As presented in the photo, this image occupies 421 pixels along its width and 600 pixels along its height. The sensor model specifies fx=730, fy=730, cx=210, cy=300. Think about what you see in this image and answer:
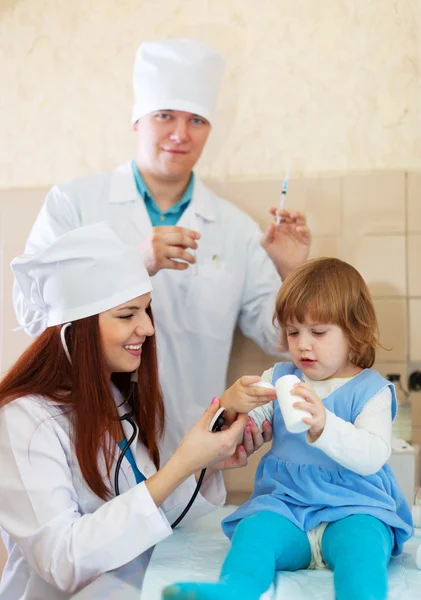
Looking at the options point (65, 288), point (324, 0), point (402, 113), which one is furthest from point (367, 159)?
point (65, 288)

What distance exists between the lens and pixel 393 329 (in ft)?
7.86

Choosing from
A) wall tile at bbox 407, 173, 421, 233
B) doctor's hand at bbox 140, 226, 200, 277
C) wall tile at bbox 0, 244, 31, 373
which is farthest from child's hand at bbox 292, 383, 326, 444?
wall tile at bbox 0, 244, 31, 373

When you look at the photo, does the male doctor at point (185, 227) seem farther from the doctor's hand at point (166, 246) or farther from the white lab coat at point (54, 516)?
the white lab coat at point (54, 516)

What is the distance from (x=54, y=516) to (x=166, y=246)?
823 millimetres

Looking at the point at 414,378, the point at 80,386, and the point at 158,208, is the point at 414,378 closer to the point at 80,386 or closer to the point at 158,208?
the point at 158,208

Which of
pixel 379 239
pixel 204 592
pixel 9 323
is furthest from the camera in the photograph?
pixel 9 323

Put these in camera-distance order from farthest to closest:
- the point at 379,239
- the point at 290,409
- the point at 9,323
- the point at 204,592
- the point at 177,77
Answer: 1. the point at 9,323
2. the point at 379,239
3. the point at 177,77
4. the point at 290,409
5. the point at 204,592

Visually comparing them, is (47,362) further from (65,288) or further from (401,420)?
(401,420)

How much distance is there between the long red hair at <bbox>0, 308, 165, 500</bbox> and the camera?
1.61m

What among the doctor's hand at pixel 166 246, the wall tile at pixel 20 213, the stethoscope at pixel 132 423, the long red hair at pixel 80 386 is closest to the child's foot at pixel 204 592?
the stethoscope at pixel 132 423

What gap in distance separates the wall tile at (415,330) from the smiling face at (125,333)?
1.02 metres

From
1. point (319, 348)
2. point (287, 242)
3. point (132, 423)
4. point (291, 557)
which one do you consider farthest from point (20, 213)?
point (291, 557)

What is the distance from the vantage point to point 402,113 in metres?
2.40

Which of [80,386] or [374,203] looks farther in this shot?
[374,203]
